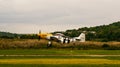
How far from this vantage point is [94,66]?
46844mm

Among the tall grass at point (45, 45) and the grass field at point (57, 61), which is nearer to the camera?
the grass field at point (57, 61)

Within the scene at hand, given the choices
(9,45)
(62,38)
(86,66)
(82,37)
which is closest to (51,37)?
(62,38)

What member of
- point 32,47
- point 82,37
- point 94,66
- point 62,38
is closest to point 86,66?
point 94,66

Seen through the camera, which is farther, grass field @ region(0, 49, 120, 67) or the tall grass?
the tall grass

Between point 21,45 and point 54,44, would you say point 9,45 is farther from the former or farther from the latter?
point 54,44

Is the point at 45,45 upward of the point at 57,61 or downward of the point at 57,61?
upward

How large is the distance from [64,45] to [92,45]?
855 cm

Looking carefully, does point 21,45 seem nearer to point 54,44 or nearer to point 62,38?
point 54,44

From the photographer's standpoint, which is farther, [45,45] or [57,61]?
[45,45]

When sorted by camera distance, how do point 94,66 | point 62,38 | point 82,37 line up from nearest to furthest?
point 94,66 → point 62,38 → point 82,37

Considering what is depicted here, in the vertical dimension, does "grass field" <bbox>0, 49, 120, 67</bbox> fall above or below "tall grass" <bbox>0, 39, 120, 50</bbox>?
below

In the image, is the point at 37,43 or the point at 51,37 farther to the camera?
the point at 51,37

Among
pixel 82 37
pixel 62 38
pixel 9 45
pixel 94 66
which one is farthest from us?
pixel 82 37

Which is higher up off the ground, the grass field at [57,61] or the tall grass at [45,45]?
the tall grass at [45,45]
